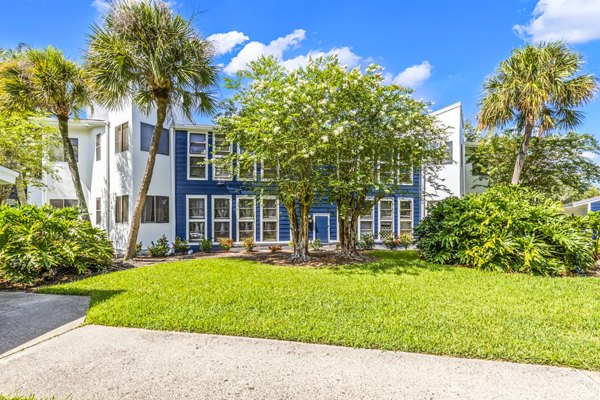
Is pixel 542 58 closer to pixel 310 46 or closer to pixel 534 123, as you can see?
pixel 534 123

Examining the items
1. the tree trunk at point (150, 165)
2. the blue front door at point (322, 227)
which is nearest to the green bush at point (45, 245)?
the tree trunk at point (150, 165)

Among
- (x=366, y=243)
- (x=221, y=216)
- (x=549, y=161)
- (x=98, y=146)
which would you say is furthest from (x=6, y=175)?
(x=549, y=161)

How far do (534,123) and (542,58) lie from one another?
7.68 feet

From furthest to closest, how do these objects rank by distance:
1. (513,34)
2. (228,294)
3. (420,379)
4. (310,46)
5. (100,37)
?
(513,34)
(310,46)
(100,37)
(228,294)
(420,379)

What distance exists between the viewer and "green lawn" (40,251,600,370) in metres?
3.80

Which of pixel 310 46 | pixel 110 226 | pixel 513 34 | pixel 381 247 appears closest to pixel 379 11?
pixel 310 46

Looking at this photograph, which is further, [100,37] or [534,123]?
[534,123]

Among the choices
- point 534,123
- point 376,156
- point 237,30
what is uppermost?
point 237,30

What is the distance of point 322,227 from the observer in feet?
50.9

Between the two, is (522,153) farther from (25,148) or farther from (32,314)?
(25,148)

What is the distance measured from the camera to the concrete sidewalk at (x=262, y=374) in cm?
284

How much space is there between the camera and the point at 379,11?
10797 mm

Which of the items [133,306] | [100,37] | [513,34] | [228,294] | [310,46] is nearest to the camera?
[133,306]

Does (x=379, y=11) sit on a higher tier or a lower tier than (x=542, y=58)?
higher
